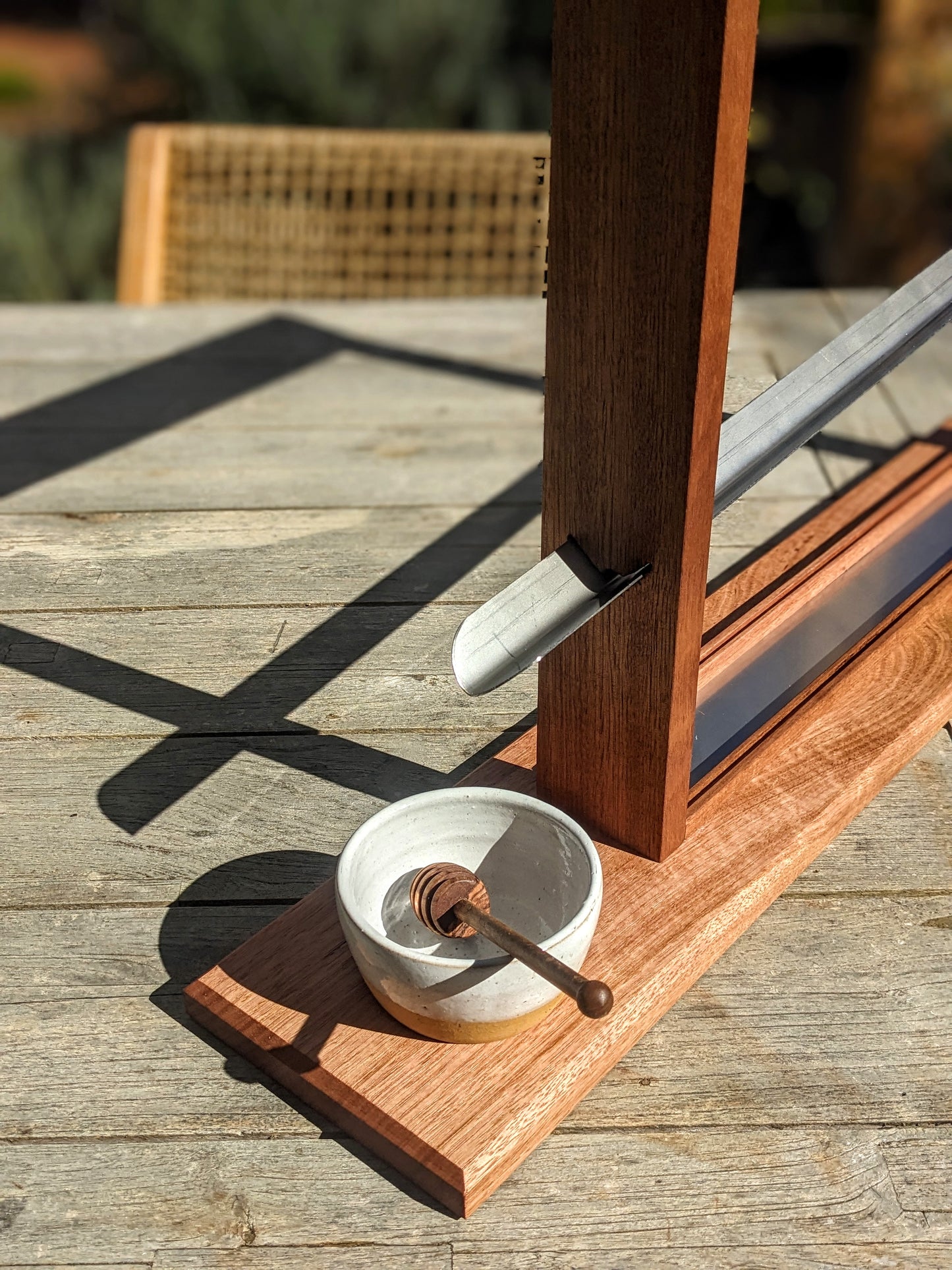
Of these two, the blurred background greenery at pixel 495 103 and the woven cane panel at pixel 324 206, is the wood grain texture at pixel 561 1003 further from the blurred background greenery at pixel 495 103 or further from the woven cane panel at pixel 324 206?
the blurred background greenery at pixel 495 103

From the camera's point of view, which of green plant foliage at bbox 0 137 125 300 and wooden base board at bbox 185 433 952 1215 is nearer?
wooden base board at bbox 185 433 952 1215

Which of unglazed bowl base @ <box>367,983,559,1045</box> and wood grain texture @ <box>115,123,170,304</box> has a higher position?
wood grain texture @ <box>115,123,170,304</box>

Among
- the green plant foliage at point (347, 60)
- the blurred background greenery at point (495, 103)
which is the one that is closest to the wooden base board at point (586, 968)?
the blurred background greenery at point (495, 103)

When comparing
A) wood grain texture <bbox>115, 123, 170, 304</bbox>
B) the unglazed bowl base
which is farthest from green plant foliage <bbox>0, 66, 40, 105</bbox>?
the unglazed bowl base

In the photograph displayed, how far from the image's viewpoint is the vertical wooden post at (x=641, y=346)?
1.92 ft

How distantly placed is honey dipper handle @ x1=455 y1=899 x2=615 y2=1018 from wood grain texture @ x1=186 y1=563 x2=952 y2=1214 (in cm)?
8

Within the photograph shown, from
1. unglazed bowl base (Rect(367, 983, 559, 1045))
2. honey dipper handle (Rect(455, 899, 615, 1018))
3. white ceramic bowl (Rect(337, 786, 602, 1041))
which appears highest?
honey dipper handle (Rect(455, 899, 615, 1018))

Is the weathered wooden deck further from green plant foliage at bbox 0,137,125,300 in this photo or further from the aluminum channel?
green plant foliage at bbox 0,137,125,300

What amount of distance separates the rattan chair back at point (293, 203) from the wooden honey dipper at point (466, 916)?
1520 mm

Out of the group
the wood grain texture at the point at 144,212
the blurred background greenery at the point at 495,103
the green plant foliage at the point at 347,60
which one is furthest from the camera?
the green plant foliage at the point at 347,60

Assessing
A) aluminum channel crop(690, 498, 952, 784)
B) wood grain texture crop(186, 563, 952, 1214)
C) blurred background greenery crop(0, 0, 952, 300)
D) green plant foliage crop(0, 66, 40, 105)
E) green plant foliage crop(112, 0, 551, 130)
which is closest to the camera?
wood grain texture crop(186, 563, 952, 1214)

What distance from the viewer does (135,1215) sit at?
2.23ft

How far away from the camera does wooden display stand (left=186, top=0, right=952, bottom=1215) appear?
0.60 m

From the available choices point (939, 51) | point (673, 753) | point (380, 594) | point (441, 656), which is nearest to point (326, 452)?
point (380, 594)
